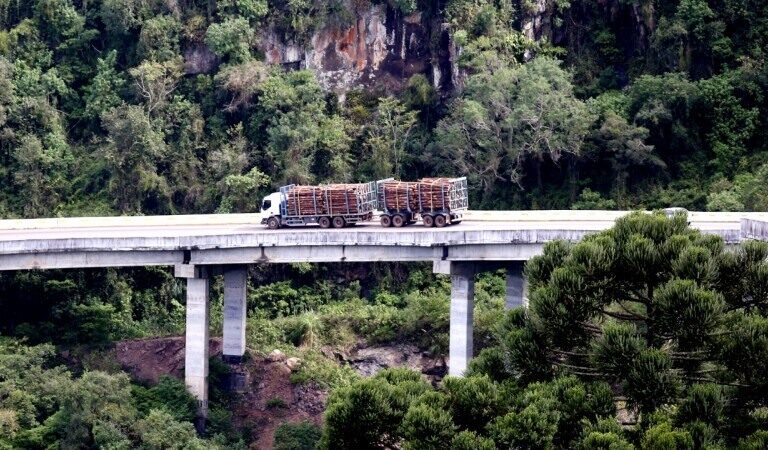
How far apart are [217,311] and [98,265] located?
8.30m

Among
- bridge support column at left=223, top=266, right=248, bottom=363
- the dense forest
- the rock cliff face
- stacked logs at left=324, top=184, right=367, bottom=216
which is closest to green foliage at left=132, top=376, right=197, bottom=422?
the dense forest

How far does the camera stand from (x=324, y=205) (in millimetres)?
69188

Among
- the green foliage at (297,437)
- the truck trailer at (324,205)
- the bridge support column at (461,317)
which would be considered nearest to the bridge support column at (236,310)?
the truck trailer at (324,205)

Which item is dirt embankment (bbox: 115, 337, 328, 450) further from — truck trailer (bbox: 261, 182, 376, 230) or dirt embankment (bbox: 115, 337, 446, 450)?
truck trailer (bbox: 261, 182, 376, 230)

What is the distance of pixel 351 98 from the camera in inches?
3312

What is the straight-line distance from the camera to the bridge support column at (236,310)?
6844cm

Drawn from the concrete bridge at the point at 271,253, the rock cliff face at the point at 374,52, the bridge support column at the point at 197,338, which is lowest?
the bridge support column at the point at 197,338

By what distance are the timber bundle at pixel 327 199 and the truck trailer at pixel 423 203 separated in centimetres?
116

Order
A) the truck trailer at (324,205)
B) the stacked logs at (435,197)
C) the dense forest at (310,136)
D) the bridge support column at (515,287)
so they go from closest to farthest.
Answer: the bridge support column at (515,287) < the dense forest at (310,136) < the stacked logs at (435,197) < the truck trailer at (324,205)

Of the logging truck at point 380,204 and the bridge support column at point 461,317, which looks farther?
the logging truck at point 380,204

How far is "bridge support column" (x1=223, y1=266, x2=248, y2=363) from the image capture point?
6844cm

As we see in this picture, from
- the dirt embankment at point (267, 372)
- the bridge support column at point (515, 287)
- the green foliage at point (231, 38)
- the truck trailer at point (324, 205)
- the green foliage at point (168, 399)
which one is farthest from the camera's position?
the green foliage at point (231, 38)

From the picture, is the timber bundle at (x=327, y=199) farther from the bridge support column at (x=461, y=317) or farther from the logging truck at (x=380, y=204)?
the bridge support column at (x=461, y=317)

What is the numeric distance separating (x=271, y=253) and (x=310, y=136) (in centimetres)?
1427
